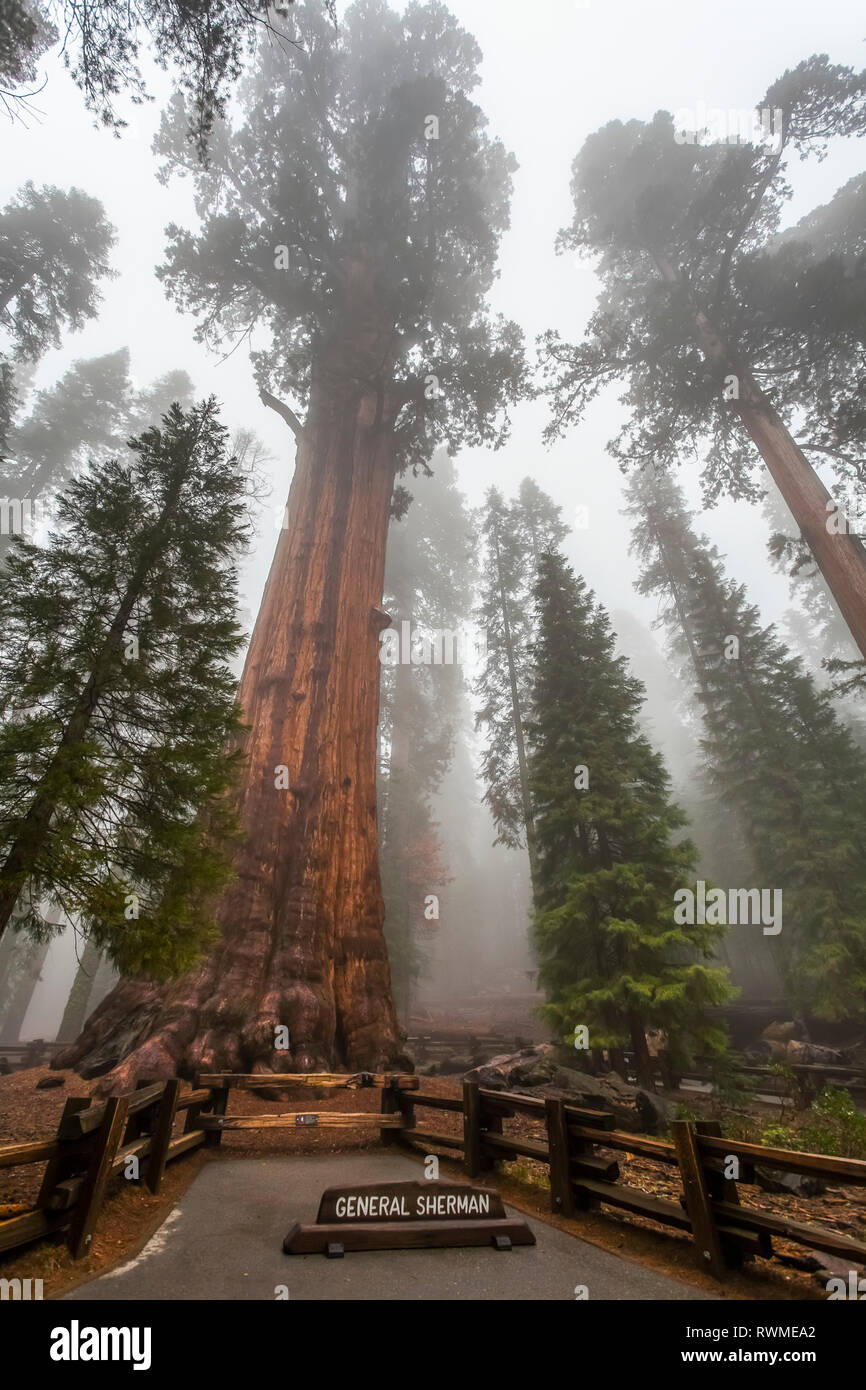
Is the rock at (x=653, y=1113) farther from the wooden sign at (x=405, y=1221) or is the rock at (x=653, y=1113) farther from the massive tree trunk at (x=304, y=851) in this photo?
the wooden sign at (x=405, y=1221)

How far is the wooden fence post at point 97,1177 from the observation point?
11.4ft

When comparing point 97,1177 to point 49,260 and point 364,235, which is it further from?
point 49,260

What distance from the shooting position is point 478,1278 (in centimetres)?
348

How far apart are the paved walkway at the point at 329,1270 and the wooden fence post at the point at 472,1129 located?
1.13 meters

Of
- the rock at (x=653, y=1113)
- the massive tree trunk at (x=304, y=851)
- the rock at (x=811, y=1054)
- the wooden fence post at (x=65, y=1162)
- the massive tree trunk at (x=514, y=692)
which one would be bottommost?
the rock at (x=653, y=1113)

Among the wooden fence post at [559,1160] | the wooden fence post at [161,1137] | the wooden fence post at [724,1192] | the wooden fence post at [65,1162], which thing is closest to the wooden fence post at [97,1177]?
the wooden fence post at [65,1162]

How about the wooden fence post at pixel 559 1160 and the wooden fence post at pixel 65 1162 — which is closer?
the wooden fence post at pixel 65 1162

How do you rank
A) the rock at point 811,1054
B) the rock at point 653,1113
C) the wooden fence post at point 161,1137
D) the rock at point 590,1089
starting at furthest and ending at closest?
the rock at point 811,1054, the rock at point 590,1089, the rock at point 653,1113, the wooden fence post at point 161,1137

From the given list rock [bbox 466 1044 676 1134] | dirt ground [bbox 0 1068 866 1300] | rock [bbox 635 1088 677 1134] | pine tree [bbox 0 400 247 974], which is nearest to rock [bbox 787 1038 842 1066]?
rock [bbox 466 1044 676 1134]

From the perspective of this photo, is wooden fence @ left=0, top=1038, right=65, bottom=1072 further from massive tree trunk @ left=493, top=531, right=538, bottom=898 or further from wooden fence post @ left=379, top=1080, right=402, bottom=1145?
massive tree trunk @ left=493, top=531, right=538, bottom=898

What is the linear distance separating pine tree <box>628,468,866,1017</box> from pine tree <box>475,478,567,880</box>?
22.6 feet

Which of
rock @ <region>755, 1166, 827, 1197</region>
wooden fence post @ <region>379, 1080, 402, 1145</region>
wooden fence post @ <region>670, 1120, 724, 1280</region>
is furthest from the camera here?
wooden fence post @ <region>379, 1080, 402, 1145</region>

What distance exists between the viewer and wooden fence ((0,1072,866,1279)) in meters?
3.38
